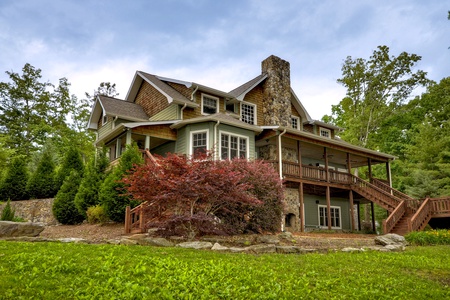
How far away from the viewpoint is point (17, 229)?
1064 centimetres

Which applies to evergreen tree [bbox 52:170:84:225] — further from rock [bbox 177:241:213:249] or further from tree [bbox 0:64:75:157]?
tree [bbox 0:64:75:157]

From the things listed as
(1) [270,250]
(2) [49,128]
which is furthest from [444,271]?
(2) [49,128]

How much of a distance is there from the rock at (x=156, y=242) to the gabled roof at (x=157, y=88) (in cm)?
980

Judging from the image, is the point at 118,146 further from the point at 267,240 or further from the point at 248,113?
the point at 267,240

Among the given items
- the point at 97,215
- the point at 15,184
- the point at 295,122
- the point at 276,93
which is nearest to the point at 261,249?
the point at 97,215

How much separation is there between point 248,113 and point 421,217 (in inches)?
405

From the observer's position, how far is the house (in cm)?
1750

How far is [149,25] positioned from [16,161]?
38.8 feet

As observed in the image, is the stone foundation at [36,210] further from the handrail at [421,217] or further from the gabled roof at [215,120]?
the handrail at [421,217]

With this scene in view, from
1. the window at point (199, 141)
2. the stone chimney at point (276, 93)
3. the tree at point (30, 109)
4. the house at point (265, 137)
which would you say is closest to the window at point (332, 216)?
the house at point (265, 137)

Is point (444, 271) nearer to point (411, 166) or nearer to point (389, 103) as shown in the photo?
point (411, 166)

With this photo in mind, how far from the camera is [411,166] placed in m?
29.9

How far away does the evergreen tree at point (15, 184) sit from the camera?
20.8m

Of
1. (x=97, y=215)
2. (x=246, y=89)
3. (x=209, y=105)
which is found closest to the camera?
(x=97, y=215)
